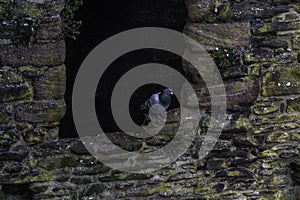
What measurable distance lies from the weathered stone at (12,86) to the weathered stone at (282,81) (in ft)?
5.78

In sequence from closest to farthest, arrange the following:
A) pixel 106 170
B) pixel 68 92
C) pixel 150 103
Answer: pixel 106 170 < pixel 150 103 < pixel 68 92

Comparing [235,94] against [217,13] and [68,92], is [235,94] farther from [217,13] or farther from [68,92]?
[68,92]

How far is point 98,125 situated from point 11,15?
2.15 m

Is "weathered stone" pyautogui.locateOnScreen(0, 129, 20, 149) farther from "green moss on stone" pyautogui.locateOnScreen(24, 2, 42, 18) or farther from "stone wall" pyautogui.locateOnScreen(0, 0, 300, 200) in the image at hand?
"green moss on stone" pyautogui.locateOnScreen(24, 2, 42, 18)

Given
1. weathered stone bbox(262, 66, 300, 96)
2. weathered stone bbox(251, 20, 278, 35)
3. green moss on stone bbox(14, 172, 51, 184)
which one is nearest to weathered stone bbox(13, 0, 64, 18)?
green moss on stone bbox(14, 172, 51, 184)

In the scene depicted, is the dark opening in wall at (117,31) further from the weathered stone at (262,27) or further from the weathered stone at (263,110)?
the weathered stone at (262,27)

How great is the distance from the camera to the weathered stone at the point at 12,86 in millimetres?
3754

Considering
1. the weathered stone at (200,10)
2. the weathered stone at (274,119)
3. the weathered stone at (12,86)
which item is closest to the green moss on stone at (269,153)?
the weathered stone at (274,119)

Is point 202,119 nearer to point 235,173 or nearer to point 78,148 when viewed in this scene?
point 235,173

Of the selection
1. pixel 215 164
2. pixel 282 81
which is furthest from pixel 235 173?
pixel 282 81

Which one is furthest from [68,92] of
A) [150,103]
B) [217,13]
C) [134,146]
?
[217,13]

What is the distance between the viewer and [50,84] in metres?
3.84

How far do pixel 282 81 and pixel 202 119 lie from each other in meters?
0.68

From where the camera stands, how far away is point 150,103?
509 cm
